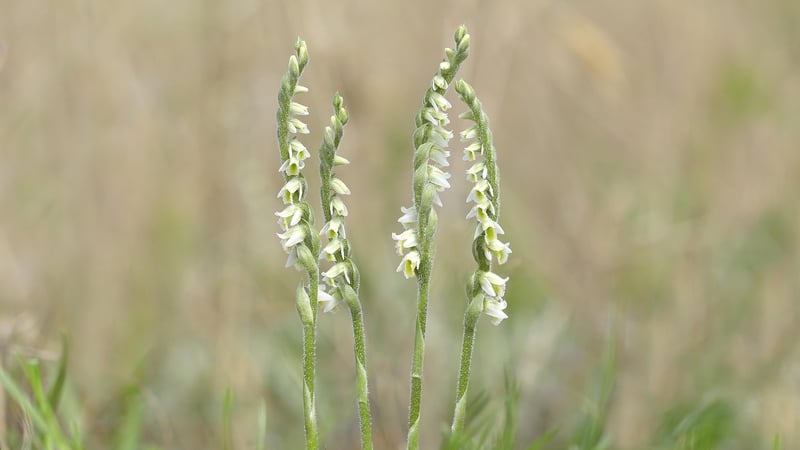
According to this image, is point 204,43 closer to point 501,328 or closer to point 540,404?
point 501,328

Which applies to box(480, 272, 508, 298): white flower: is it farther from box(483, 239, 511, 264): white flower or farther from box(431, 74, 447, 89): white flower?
box(431, 74, 447, 89): white flower

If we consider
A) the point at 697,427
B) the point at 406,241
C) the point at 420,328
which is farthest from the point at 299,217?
the point at 697,427

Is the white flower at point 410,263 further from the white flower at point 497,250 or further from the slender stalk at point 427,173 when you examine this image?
the white flower at point 497,250

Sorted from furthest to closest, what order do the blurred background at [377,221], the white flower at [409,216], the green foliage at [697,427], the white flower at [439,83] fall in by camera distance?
1. the blurred background at [377,221]
2. the green foliage at [697,427]
3. the white flower at [409,216]
4. the white flower at [439,83]

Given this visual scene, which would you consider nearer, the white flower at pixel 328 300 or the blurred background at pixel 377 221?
the white flower at pixel 328 300

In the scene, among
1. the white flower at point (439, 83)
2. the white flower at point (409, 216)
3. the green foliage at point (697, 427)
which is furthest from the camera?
the green foliage at point (697, 427)

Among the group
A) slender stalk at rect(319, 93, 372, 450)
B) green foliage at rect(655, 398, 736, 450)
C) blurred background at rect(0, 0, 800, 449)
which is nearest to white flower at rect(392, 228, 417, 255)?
slender stalk at rect(319, 93, 372, 450)

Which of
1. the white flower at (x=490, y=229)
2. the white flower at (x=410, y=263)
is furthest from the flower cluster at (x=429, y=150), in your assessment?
the white flower at (x=490, y=229)

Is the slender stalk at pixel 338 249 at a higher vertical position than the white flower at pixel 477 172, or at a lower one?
lower
